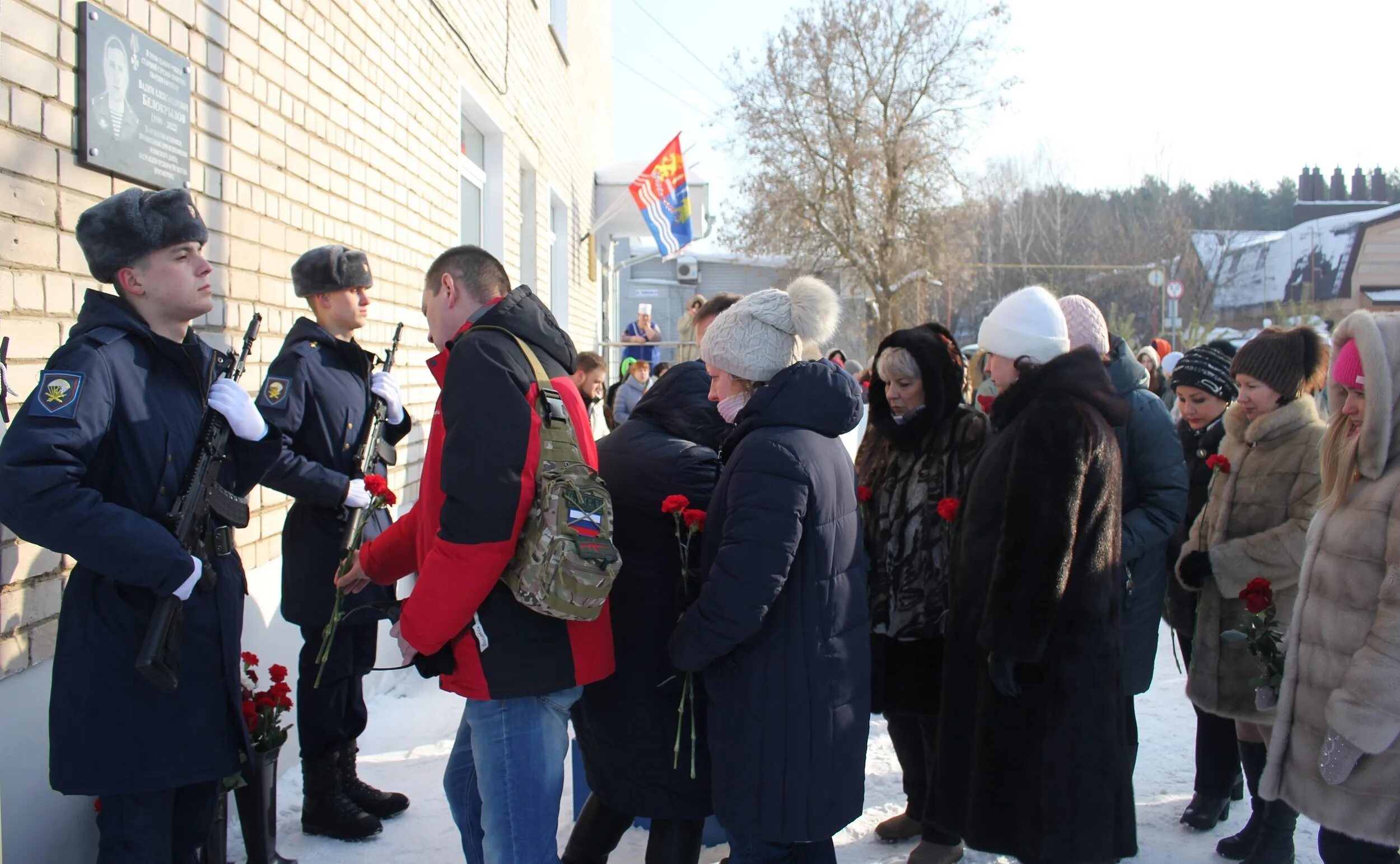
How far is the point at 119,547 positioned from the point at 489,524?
0.78 m

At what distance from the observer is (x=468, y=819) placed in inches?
100

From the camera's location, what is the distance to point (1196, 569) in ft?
11.5

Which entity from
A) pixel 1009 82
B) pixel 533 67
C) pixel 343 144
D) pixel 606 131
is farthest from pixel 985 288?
pixel 343 144

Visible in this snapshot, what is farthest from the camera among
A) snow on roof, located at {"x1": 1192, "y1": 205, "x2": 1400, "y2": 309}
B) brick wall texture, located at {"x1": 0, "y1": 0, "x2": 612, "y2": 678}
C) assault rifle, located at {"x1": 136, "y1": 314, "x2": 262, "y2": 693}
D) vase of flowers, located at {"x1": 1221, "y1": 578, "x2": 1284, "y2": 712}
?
snow on roof, located at {"x1": 1192, "y1": 205, "x2": 1400, "y2": 309}

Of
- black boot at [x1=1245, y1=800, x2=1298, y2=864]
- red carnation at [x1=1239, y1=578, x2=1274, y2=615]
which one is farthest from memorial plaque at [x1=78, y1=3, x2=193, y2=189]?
black boot at [x1=1245, y1=800, x2=1298, y2=864]

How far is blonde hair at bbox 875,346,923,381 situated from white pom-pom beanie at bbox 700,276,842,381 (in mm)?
980

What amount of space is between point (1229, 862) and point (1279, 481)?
1387mm

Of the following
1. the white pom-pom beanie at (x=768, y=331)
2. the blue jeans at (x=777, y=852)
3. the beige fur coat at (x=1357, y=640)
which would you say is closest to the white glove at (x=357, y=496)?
the white pom-pom beanie at (x=768, y=331)

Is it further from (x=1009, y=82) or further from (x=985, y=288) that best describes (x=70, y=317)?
(x=985, y=288)

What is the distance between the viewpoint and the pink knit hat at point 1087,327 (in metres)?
3.43

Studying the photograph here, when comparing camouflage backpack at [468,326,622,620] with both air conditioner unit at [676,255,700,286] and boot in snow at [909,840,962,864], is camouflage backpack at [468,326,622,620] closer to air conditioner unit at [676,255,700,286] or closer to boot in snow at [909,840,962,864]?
boot in snow at [909,840,962,864]

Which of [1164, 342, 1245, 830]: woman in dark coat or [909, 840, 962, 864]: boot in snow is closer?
[909, 840, 962, 864]: boot in snow

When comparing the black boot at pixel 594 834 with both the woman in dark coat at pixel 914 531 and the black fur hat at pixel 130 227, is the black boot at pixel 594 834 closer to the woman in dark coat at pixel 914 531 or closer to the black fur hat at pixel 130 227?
the woman in dark coat at pixel 914 531

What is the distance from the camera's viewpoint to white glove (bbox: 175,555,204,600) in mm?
2146
